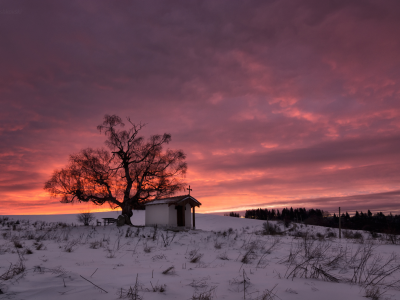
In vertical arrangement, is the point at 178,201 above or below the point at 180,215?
above

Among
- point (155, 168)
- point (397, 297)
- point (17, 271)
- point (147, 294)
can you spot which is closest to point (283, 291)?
point (397, 297)

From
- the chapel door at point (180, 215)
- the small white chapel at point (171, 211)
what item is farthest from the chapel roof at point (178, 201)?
the chapel door at point (180, 215)

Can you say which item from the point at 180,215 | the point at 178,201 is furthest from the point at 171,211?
the point at 180,215

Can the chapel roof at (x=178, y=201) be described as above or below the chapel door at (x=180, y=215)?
above

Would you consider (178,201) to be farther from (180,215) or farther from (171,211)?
(180,215)

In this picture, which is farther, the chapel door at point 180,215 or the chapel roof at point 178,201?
the chapel door at point 180,215

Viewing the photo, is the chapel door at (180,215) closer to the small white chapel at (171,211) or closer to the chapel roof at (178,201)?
Result: the small white chapel at (171,211)

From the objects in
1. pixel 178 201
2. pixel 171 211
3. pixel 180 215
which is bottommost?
pixel 180 215

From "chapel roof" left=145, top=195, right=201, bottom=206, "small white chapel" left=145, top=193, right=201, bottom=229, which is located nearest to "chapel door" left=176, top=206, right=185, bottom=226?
"small white chapel" left=145, top=193, right=201, bottom=229

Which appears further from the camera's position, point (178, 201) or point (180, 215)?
point (180, 215)

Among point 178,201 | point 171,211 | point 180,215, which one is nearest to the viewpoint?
point 178,201

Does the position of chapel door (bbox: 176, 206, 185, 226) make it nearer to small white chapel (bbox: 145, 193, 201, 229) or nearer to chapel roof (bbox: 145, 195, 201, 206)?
small white chapel (bbox: 145, 193, 201, 229)

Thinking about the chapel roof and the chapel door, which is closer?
the chapel roof

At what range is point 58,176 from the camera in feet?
72.9
